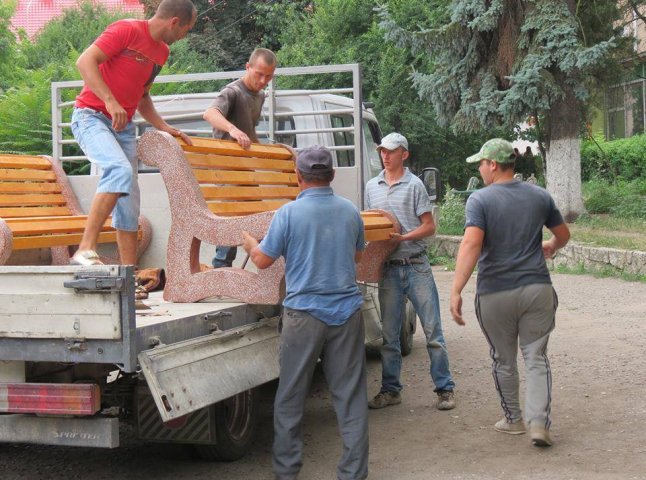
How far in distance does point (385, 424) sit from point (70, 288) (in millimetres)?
2941

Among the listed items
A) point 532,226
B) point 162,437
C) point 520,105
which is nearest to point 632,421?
point 532,226

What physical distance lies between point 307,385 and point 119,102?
6.92ft

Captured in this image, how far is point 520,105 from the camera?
1853 centimetres

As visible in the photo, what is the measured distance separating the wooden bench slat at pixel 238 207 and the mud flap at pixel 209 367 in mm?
857

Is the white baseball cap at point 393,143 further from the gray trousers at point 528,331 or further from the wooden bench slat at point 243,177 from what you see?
the gray trousers at point 528,331

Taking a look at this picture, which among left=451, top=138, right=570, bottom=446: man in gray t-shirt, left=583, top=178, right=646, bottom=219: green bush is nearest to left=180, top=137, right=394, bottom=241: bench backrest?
left=451, top=138, right=570, bottom=446: man in gray t-shirt

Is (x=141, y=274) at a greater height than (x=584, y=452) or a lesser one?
greater

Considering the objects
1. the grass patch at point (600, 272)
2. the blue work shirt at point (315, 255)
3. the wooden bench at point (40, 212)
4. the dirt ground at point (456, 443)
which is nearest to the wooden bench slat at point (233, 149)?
the wooden bench at point (40, 212)

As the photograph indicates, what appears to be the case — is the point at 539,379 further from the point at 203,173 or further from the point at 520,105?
the point at 520,105

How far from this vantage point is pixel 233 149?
6922mm

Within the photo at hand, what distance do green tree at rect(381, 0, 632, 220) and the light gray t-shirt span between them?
11486 mm

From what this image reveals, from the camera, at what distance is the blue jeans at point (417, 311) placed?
23.5 ft

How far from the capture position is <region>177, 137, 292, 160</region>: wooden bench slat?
255 inches

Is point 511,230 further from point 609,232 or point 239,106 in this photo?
point 609,232
